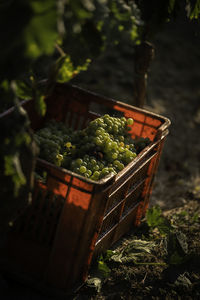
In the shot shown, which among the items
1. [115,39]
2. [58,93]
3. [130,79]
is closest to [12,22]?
[115,39]

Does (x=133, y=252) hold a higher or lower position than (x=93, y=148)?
lower

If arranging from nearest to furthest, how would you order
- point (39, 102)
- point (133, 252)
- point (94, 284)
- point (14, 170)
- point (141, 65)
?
point (14, 170) → point (39, 102) → point (94, 284) → point (133, 252) → point (141, 65)

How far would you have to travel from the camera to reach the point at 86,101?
3.19 m

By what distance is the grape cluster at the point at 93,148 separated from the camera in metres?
2.49

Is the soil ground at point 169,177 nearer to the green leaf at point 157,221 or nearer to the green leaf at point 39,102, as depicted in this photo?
the green leaf at point 157,221

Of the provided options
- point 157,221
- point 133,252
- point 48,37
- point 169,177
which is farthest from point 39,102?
point 169,177

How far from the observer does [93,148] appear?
104 inches

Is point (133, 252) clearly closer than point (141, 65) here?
Yes

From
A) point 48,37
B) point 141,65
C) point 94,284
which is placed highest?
point 141,65

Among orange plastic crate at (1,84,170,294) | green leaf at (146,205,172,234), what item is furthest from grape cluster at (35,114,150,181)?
green leaf at (146,205,172,234)

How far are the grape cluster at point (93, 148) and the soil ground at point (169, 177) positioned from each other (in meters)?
0.60

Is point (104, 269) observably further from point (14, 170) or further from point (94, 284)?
point (14, 170)

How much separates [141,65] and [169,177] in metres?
1.29

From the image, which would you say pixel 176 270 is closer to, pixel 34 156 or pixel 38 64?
pixel 34 156
